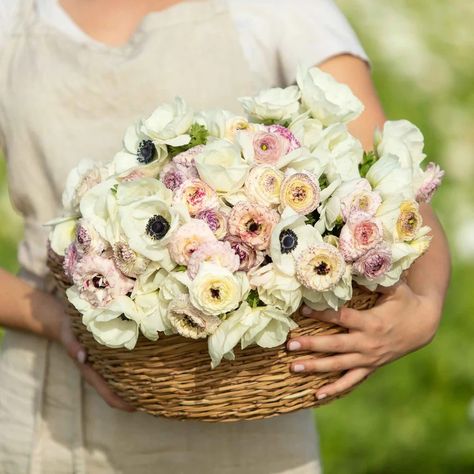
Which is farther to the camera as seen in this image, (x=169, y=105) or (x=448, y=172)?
(x=448, y=172)

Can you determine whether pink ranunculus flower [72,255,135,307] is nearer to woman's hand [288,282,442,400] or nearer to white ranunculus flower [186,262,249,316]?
white ranunculus flower [186,262,249,316]

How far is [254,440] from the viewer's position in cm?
257

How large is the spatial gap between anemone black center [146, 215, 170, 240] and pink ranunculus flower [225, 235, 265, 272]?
107 millimetres

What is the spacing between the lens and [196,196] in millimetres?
1993

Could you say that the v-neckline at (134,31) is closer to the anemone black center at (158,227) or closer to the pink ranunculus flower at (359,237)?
the anemone black center at (158,227)

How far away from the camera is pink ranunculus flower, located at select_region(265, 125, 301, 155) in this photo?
2.06m

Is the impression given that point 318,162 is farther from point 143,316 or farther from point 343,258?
point 143,316

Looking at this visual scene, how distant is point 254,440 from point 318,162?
2.57ft

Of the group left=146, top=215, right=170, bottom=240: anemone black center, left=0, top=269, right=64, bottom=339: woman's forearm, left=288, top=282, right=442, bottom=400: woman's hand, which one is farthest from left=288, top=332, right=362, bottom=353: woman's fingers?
left=0, top=269, right=64, bottom=339: woman's forearm

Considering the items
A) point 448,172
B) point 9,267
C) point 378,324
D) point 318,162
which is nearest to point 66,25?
point 318,162

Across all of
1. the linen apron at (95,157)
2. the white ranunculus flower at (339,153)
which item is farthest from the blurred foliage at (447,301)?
the white ranunculus flower at (339,153)

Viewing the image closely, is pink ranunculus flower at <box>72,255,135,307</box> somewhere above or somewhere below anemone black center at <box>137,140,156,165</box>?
below

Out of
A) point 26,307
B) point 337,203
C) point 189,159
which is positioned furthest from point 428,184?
point 26,307

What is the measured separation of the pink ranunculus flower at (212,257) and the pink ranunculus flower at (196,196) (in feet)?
0.24
